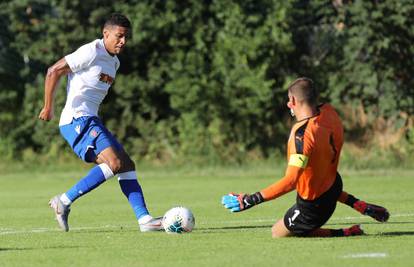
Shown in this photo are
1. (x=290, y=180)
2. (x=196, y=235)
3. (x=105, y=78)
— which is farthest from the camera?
(x=105, y=78)

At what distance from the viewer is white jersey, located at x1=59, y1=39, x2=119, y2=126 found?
11.4 metres

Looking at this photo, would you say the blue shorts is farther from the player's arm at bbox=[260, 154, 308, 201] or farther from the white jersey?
the player's arm at bbox=[260, 154, 308, 201]

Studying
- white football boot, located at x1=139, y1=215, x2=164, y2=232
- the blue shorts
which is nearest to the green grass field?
white football boot, located at x1=139, y1=215, x2=164, y2=232

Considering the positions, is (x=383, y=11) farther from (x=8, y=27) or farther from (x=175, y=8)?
(x=8, y=27)

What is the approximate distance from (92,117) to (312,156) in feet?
9.85

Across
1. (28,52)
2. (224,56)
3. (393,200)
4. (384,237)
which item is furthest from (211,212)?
(28,52)

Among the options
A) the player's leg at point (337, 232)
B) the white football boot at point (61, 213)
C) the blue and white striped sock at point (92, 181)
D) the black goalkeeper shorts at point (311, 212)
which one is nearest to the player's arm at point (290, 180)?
the black goalkeeper shorts at point (311, 212)

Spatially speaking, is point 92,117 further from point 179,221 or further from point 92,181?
point 179,221

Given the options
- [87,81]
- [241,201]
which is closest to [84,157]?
[87,81]

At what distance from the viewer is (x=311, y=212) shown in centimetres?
962

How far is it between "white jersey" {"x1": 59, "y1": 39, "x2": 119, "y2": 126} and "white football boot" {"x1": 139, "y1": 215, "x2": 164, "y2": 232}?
4.61ft

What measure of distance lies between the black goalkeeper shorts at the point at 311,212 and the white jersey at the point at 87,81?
2881mm

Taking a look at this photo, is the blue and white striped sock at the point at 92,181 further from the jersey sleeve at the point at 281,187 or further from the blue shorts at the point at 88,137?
the jersey sleeve at the point at 281,187

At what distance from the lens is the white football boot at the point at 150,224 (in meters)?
10.8
